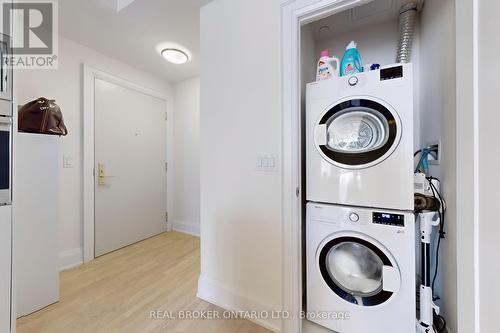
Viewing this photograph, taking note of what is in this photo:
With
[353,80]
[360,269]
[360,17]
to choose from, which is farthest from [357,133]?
[360,17]

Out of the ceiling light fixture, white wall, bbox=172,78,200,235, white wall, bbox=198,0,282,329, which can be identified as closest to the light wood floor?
white wall, bbox=198,0,282,329

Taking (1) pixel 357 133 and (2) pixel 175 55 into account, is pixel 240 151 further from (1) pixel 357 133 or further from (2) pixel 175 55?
(2) pixel 175 55

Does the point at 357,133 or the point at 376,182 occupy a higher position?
the point at 357,133

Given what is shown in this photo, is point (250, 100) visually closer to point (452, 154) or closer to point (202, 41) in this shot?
point (202, 41)

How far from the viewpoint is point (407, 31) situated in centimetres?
158

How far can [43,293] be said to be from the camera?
5.15ft

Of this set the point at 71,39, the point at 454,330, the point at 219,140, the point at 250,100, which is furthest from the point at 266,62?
the point at 71,39

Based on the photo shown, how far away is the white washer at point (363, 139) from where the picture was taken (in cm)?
117

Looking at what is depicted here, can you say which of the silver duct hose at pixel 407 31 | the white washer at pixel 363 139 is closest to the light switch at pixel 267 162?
the white washer at pixel 363 139

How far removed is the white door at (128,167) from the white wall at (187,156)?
0.19 metres

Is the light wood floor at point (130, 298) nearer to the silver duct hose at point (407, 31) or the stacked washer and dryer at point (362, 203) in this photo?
the stacked washer and dryer at point (362, 203)

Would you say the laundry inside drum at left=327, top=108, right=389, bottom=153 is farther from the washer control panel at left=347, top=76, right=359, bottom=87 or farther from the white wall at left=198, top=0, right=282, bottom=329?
the white wall at left=198, top=0, right=282, bottom=329

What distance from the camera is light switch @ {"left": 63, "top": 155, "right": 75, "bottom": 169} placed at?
2186 mm
